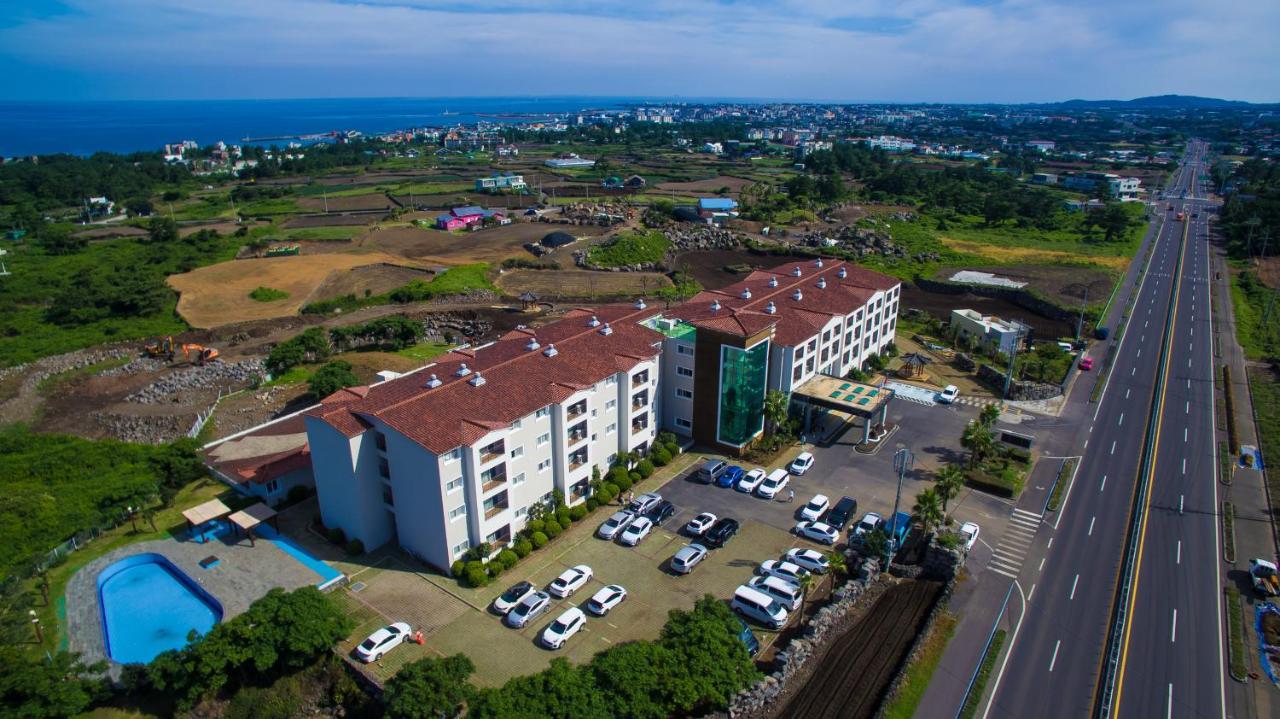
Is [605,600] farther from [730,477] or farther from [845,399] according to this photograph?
[845,399]

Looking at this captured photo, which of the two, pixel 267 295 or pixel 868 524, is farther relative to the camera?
pixel 267 295

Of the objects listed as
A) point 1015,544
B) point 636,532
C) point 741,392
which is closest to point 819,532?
point 636,532

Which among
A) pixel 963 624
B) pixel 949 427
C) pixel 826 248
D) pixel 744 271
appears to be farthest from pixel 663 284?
pixel 963 624

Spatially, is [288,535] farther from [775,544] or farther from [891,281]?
[891,281]

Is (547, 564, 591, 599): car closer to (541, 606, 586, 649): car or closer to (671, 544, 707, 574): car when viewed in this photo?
(541, 606, 586, 649): car

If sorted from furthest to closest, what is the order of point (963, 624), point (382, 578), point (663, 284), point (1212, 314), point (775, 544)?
point (663, 284) < point (1212, 314) < point (775, 544) < point (382, 578) < point (963, 624)

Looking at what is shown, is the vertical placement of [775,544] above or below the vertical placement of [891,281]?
below
